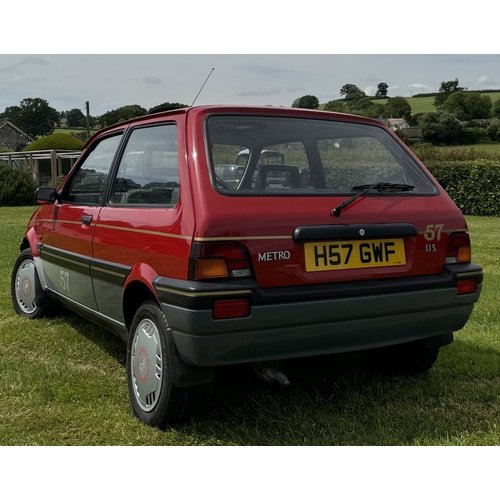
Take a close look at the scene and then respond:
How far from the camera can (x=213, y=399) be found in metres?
3.80

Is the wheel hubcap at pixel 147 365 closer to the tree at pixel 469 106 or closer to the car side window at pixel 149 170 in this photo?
the car side window at pixel 149 170

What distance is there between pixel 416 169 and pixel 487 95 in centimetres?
6959

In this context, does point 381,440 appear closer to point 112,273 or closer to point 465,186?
point 112,273

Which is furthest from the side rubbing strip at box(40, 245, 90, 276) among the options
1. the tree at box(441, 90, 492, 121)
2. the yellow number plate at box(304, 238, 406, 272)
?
the tree at box(441, 90, 492, 121)

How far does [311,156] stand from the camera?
388 cm

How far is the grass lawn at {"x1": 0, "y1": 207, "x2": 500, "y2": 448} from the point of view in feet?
10.8

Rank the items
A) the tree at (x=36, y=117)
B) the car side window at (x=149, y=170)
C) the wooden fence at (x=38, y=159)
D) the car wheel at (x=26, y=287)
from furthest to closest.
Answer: the tree at (x=36, y=117), the wooden fence at (x=38, y=159), the car wheel at (x=26, y=287), the car side window at (x=149, y=170)

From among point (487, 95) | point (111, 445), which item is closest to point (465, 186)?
point (111, 445)

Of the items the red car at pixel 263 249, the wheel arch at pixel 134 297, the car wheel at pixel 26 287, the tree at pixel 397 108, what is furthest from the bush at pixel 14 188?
the tree at pixel 397 108

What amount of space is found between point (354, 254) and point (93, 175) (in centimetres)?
223

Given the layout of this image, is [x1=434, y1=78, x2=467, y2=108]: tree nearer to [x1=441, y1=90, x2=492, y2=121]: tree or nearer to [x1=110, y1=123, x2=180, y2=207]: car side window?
[x1=441, y1=90, x2=492, y2=121]: tree

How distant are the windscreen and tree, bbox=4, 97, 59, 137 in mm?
94716

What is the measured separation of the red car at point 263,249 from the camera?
298cm

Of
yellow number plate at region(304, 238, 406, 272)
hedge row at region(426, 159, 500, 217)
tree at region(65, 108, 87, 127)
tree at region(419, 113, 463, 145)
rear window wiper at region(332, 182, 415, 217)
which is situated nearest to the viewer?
yellow number plate at region(304, 238, 406, 272)
